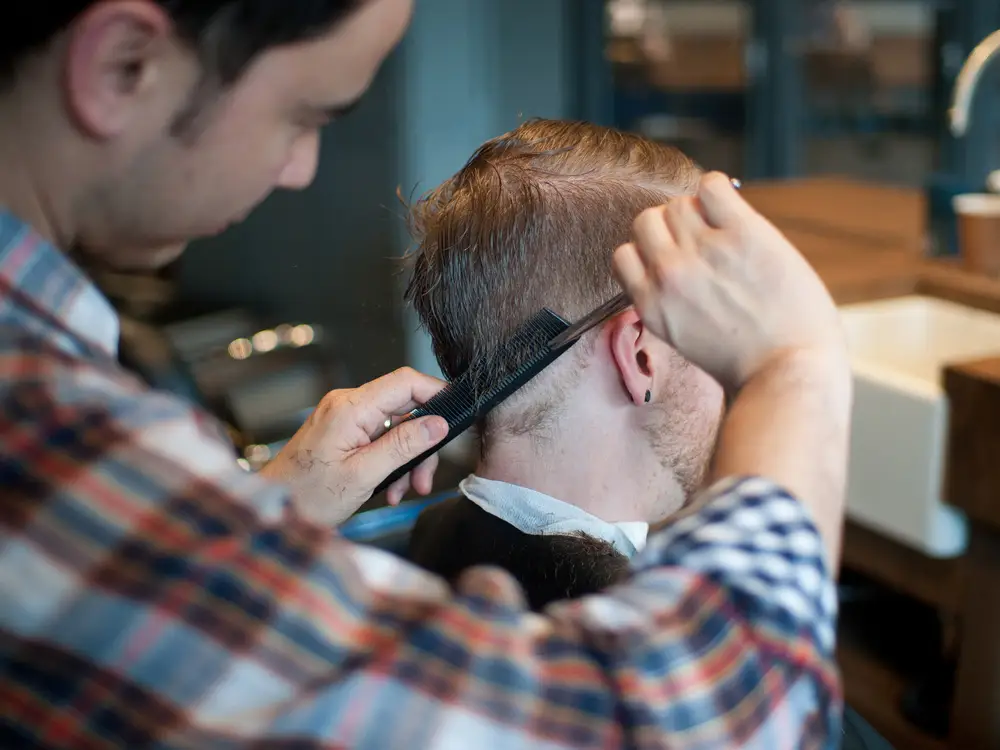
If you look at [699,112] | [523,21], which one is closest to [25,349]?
[523,21]

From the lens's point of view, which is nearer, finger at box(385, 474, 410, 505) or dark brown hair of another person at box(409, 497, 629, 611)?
dark brown hair of another person at box(409, 497, 629, 611)

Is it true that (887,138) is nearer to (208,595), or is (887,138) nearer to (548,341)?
(548,341)

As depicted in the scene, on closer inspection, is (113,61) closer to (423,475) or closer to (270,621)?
(270,621)

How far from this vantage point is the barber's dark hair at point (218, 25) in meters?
0.53

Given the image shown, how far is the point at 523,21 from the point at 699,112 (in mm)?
1454

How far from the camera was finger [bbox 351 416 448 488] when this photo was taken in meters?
0.97

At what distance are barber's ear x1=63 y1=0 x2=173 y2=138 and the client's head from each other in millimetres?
498

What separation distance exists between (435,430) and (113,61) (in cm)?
50

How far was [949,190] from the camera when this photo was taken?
2.27 m

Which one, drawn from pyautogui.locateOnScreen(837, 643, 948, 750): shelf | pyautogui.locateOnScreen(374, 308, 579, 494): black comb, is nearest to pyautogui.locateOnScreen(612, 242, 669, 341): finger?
pyautogui.locateOnScreen(374, 308, 579, 494): black comb

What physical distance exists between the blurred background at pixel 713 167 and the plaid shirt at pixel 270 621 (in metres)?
0.16

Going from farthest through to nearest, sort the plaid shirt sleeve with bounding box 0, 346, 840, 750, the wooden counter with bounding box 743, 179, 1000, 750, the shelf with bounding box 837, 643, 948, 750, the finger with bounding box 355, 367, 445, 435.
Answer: the shelf with bounding box 837, 643, 948, 750, the wooden counter with bounding box 743, 179, 1000, 750, the finger with bounding box 355, 367, 445, 435, the plaid shirt sleeve with bounding box 0, 346, 840, 750

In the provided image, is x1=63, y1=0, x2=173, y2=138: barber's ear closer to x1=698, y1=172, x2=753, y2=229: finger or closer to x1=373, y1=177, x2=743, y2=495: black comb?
x1=698, y1=172, x2=753, y2=229: finger

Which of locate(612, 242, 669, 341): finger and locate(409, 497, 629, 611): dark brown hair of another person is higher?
locate(612, 242, 669, 341): finger
